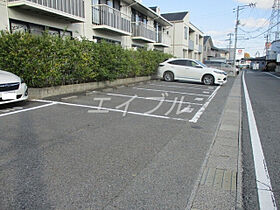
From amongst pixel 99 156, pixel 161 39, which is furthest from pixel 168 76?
pixel 99 156

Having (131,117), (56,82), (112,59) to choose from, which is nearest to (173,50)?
(112,59)

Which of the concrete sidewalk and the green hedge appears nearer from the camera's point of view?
the concrete sidewalk

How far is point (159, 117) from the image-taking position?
5.72 meters

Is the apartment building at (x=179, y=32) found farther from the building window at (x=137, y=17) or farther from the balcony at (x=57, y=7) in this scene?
the balcony at (x=57, y=7)

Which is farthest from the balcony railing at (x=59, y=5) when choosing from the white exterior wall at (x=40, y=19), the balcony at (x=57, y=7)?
the white exterior wall at (x=40, y=19)

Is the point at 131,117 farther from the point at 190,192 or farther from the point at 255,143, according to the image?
the point at 190,192

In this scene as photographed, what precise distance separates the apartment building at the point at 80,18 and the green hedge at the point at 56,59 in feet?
2.55

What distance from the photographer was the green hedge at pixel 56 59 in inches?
279

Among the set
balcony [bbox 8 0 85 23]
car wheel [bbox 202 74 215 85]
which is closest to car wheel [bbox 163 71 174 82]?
car wheel [bbox 202 74 215 85]

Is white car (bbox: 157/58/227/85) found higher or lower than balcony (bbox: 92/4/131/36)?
lower

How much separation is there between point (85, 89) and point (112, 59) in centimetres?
199

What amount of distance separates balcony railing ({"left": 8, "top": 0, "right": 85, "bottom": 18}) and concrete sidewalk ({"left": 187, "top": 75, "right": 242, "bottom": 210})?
8.94 m

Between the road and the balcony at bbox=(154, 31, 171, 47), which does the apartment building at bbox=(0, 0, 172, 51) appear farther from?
the road

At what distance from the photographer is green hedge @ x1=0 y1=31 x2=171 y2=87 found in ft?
23.3
